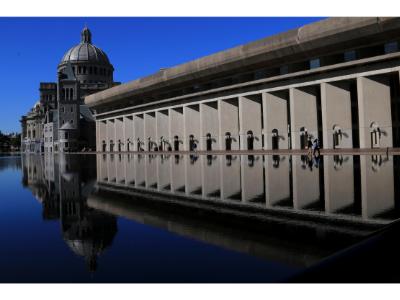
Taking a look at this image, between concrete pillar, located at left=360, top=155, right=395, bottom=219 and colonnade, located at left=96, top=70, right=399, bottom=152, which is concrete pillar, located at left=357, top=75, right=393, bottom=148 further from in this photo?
concrete pillar, located at left=360, top=155, right=395, bottom=219

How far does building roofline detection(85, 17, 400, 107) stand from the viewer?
2533cm

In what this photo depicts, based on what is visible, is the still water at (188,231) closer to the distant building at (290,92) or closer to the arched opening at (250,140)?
the distant building at (290,92)

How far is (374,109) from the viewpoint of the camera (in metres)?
26.9

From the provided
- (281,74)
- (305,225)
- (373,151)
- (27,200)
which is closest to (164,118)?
(281,74)

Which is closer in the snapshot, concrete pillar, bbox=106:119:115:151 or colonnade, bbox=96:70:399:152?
colonnade, bbox=96:70:399:152

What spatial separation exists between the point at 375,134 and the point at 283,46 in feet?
28.5

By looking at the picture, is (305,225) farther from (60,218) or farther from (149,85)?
(149,85)

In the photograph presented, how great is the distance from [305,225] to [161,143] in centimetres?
4467

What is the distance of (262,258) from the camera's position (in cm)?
364

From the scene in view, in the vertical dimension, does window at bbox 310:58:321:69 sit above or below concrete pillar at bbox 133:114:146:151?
above

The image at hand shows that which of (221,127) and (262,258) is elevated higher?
(221,127)

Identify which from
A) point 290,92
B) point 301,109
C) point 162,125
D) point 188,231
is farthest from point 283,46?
point 188,231

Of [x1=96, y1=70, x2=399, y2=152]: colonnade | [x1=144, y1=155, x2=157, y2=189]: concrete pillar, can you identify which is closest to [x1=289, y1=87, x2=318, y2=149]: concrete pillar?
[x1=96, y1=70, x2=399, y2=152]: colonnade

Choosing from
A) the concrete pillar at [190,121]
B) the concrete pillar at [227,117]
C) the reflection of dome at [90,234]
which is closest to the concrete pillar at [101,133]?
the concrete pillar at [190,121]
